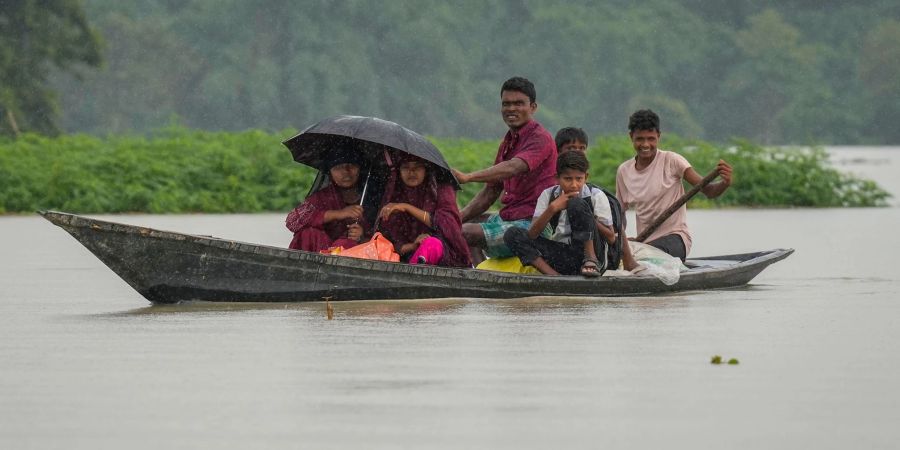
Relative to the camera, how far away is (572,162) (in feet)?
31.1

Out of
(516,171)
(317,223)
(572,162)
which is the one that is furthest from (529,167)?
(317,223)

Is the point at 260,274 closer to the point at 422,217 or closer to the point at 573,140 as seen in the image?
the point at 422,217

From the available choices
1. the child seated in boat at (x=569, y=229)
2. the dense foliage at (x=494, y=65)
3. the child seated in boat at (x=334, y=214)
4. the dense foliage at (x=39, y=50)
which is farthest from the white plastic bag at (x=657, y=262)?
the dense foliage at (x=494, y=65)

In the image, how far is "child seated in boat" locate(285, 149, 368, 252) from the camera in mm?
9703

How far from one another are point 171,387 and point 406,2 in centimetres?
4996

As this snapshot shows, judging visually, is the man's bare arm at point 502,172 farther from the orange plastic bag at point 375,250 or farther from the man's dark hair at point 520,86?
the orange plastic bag at point 375,250

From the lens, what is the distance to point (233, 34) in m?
55.2

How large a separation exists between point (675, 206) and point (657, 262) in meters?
0.39

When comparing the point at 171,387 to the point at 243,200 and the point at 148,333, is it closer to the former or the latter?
the point at 148,333

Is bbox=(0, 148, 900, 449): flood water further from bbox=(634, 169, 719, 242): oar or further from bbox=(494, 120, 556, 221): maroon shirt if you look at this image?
bbox=(494, 120, 556, 221): maroon shirt

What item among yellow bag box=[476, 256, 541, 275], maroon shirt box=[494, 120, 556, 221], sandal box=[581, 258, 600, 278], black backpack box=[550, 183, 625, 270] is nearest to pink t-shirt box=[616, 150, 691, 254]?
black backpack box=[550, 183, 625, 270]

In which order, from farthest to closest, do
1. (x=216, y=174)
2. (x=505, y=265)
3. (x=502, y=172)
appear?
(x=216, y=174), (x=505, y=265), (x=502, y=172)

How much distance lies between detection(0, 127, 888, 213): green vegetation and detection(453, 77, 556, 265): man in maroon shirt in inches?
480

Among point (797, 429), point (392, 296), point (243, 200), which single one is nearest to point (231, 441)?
point (797, 429)
